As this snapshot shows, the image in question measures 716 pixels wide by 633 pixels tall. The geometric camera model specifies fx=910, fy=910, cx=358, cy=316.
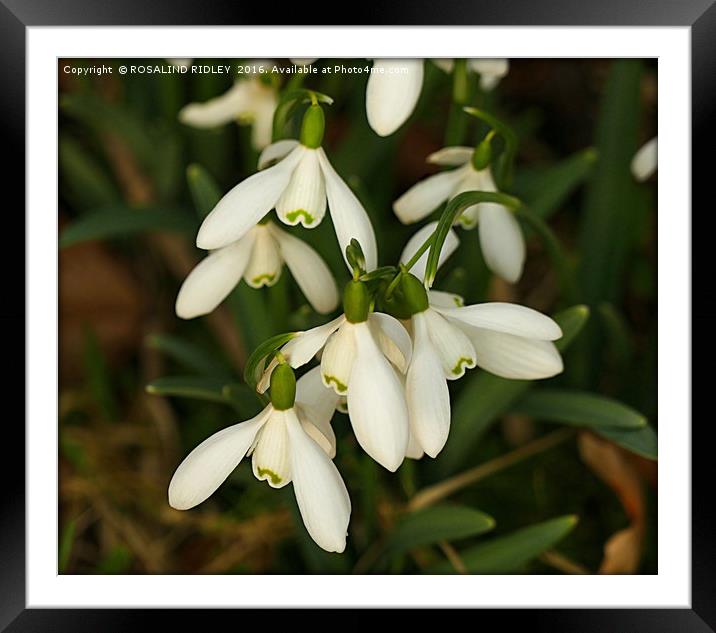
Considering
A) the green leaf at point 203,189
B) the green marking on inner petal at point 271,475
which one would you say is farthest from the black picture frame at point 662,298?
the green marking on inner petal at point 271,475

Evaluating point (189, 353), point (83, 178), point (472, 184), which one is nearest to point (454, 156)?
point (472, 184)

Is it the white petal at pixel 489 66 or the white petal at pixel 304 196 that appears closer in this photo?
the white petal at pixel 304 196

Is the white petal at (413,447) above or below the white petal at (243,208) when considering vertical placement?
below

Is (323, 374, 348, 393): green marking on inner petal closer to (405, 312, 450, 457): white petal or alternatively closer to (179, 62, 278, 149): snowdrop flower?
(405, 312, 450, 457): white petal

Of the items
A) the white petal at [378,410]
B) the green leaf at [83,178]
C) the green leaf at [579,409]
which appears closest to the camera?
the white petal at [378,410]

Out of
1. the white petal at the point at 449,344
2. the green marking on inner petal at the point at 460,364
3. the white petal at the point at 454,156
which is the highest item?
the white petal at the point at 454,156

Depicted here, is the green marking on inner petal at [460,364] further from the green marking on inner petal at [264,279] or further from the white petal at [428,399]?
the green marking on inner petal at [264,279]

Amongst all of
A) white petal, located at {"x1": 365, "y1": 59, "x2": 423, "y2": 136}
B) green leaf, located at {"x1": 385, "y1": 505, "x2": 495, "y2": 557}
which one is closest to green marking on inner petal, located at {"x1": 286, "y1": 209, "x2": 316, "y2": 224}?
white petal, located at {"x1": 365, "y1": 59, "x2": 423, "y2": 136}

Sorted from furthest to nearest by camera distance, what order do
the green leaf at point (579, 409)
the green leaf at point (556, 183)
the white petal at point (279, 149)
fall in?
the green leaf at point (556, 183), the green leaf at point (579, 409), the white petal at point (279, 149)

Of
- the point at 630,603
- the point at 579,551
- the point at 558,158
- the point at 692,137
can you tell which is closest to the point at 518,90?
the point at 558,158
